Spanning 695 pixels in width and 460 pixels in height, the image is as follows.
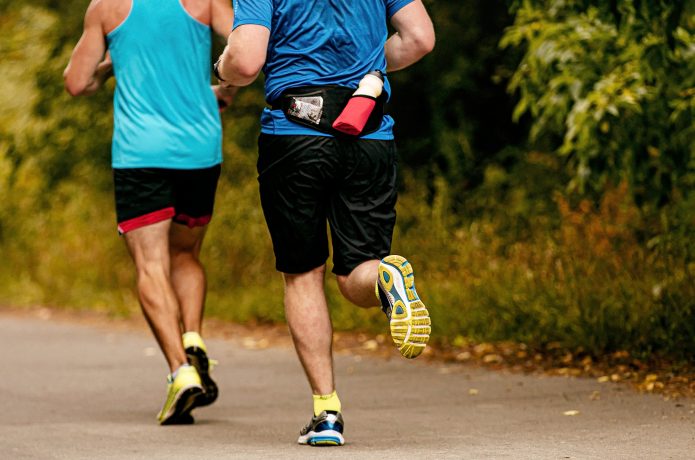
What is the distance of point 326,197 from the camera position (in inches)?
223

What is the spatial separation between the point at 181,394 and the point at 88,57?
1.71 m

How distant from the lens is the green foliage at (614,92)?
768 cm

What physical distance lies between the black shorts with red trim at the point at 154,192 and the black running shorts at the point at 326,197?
123 centimetres

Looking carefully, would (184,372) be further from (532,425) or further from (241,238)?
(241,238)

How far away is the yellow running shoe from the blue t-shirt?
62cm

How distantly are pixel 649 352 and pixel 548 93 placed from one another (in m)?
1.72

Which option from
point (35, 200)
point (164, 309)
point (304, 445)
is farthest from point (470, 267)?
point (35, 200)

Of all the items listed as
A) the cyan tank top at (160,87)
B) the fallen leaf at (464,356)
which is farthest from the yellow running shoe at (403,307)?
the fallen leaf at (464,356)

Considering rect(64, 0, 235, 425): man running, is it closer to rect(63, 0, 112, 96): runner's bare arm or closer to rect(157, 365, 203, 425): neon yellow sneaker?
rect(63, 0, 112, 96): runner's bare arm

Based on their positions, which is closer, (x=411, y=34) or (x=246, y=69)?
(x=246, y=69)

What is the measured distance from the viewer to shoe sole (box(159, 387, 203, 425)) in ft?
20.9

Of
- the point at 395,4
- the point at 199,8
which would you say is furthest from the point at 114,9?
the point at 395,4

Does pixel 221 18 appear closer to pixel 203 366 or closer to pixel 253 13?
pixel 253 13

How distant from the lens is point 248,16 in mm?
5379
